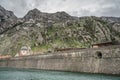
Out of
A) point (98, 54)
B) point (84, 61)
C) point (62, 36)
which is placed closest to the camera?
point (98, 54)

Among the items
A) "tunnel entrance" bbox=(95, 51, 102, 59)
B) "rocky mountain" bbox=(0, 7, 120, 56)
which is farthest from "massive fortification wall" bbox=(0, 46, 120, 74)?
Answer: "rocky mountain" bbox=(0, 7, 120, 56)

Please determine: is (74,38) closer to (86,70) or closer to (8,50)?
(8,50)

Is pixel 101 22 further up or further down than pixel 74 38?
further up

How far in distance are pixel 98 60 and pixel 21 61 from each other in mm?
48379

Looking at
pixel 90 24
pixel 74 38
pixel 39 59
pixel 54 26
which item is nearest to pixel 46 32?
pixel 54 26

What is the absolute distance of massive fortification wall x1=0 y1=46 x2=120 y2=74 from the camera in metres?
47.5

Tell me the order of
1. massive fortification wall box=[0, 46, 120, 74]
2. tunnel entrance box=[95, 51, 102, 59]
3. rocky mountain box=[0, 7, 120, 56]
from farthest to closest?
rocky mountain box=[0, 7, 120, 56] → tunnel entrance box=[95, 51, 102, 59] → massive fortification wall box=[0, 46, 120, 74]

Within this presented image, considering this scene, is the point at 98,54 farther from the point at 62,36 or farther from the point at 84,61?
the point at 62,36

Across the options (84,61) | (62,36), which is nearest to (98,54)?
(84,61)

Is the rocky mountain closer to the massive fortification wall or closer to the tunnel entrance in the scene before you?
the massive fortification wall

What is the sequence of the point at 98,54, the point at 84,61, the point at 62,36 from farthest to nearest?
the point at 62,36 < the point at 84,61 < the point at 98,54

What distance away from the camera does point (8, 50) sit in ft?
599

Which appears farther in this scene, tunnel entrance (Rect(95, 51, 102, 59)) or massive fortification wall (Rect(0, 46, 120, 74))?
tunnel entrance (Rect(95, 51, 102, 59))

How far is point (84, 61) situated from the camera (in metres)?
55.6
